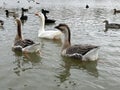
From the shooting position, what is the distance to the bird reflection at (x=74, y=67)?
945 cm

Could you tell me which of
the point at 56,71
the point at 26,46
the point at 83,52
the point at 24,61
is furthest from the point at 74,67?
the point at 26,46

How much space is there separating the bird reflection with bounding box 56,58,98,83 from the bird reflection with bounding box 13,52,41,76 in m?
1.09

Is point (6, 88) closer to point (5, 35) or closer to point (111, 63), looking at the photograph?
point (111, 63)

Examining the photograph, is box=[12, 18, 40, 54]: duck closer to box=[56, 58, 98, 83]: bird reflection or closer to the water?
the water

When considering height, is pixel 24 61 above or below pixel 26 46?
below

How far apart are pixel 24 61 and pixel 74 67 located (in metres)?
1.95

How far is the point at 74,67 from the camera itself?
1064 cm

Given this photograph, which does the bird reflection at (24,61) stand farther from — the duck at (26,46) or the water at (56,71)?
the duck at (26,46)

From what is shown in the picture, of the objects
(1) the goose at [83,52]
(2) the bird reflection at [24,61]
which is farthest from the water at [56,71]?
(1) the goose at [83,52]

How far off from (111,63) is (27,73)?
3259mm

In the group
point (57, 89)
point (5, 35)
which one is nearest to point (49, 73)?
point (57, 89)

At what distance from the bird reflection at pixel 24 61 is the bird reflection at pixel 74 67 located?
109 centimetres

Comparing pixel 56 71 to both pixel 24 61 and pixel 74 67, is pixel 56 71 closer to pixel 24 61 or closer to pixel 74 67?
pixel 74 67

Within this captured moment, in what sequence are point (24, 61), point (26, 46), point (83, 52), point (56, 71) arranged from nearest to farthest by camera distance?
point (56, 71), point (83, 52), point (24, 61), point (26, 46)
